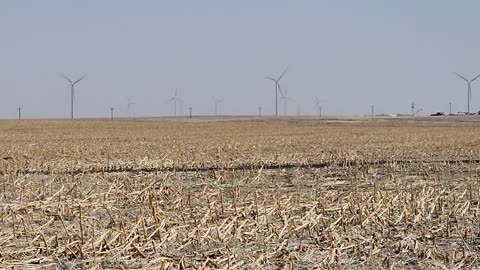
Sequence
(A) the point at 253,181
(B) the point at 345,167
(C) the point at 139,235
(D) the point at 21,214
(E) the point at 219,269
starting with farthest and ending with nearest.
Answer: (B) the point at 345,167
(A) the point at 253,181
(D) the point at 21,214
(C) the point at 139,235
(E) the point at 219,269

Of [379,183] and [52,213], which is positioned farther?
[379,183]

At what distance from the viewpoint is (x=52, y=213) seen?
10.7 meters

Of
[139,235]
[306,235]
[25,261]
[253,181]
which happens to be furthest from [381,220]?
[253,181]

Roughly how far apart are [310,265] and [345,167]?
11.4m

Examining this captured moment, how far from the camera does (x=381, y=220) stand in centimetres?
964

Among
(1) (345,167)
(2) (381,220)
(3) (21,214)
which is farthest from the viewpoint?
(1) (345,167)

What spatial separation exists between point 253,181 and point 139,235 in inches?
280

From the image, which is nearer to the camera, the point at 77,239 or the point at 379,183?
the point at 77,239

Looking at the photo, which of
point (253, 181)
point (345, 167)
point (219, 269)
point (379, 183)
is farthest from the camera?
point (345, 167)

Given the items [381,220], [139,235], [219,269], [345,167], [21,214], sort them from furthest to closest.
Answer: [345,167], [21,214], [381,220], [139,235], [219,269]

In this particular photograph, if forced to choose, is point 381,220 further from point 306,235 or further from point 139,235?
point 139,235

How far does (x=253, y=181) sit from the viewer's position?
1549 centimetres

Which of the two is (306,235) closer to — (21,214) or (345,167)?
(21,214)

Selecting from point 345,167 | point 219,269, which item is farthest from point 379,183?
point 219,269
